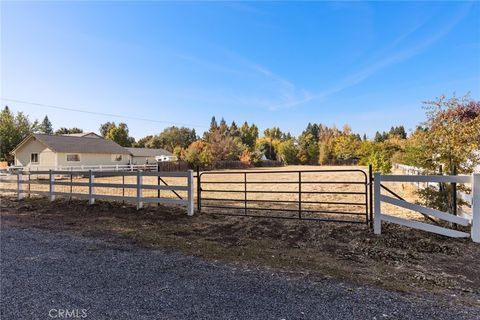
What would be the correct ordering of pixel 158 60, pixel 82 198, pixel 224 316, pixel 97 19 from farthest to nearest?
pixel 158 60
pixel 97 19
pixel 82 198
pixel 224 316

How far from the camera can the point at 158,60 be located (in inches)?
703

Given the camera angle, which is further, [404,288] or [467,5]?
[467,5]

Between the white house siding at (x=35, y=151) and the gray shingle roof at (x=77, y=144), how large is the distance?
2.62 ft

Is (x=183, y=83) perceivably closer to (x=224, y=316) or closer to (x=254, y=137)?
(x=224, y=316)

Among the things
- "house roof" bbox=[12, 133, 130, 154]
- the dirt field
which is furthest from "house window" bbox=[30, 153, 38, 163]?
the dirt field

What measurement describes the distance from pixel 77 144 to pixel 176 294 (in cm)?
3429

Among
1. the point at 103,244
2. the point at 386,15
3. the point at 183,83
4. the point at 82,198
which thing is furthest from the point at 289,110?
the point at 103,244

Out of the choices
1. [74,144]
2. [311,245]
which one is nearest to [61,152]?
Answer: [74,144]

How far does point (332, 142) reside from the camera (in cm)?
6675

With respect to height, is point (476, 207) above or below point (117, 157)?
below

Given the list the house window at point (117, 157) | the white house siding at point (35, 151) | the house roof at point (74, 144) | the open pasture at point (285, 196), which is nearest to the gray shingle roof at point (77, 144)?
the house roof at point (74, 144)

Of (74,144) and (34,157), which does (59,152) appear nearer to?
(74,144)

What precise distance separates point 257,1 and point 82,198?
32.5 ft

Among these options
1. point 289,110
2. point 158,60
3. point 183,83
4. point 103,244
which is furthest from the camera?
point 289,110
